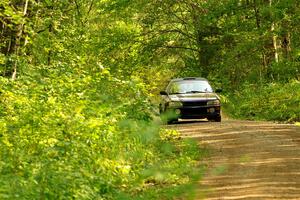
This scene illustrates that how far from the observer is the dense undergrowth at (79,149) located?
23.7 ft

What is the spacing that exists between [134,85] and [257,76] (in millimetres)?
18375

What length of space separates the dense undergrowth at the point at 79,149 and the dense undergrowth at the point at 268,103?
9440 mm

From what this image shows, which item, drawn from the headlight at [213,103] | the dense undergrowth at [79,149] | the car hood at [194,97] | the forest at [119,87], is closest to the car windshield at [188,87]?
the car hood at [194,97]

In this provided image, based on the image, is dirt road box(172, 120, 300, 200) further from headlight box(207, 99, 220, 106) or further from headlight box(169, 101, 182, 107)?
headlight box(207, 99, 220, 106)

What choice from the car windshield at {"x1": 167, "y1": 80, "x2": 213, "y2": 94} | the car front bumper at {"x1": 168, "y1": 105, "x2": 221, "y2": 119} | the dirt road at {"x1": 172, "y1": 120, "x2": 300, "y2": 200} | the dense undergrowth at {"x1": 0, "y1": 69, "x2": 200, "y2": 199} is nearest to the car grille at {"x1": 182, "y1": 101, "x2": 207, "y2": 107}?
the car front bumper at {"x1": 168, "y1": 105, "x2": 221, "y2": 119}

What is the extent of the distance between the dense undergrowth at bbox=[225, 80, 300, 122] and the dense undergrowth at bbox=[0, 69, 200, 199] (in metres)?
9.44

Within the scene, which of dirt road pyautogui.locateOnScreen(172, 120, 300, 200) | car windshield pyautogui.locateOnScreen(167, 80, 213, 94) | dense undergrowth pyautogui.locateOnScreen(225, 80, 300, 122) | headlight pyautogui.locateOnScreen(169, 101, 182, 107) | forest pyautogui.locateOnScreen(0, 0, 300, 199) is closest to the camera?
forest pyautogui.locateOnScreen(0, 0, 300, 199)

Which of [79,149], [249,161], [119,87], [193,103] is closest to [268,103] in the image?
[193,103]

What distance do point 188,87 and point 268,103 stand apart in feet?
16.2

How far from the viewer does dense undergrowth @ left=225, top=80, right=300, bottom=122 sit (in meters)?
21.2

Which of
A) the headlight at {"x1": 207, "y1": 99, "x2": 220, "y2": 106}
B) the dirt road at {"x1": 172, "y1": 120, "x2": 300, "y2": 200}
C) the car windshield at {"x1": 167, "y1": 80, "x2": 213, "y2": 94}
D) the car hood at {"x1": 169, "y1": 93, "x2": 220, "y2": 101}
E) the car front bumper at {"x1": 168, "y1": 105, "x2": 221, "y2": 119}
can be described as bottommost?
the dirt road at {"x1": 172, "y1": 120, "x2": 300, "y2": 200}

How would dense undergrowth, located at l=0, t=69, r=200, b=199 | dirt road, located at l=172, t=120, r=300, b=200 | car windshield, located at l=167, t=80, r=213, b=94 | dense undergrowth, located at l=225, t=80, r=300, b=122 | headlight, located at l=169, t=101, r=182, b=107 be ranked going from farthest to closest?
dense undergrowth, located at l=225, t=80, r=300, b=122
car windshield, located at l=167, t=80, r=213, b=94
headlight, located at l=169, t=101, r=182, b=107
dirt road, located at l=172, t=120, r=300, b=200
dense undergrowth, located at l=0, t=69, r=200, b=199

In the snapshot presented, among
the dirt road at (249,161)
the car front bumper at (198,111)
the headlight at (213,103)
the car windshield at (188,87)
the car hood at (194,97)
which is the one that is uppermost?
the car windshield at (188,87)

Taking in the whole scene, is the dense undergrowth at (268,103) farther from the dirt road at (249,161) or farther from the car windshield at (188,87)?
the dirt road at (249,161)
